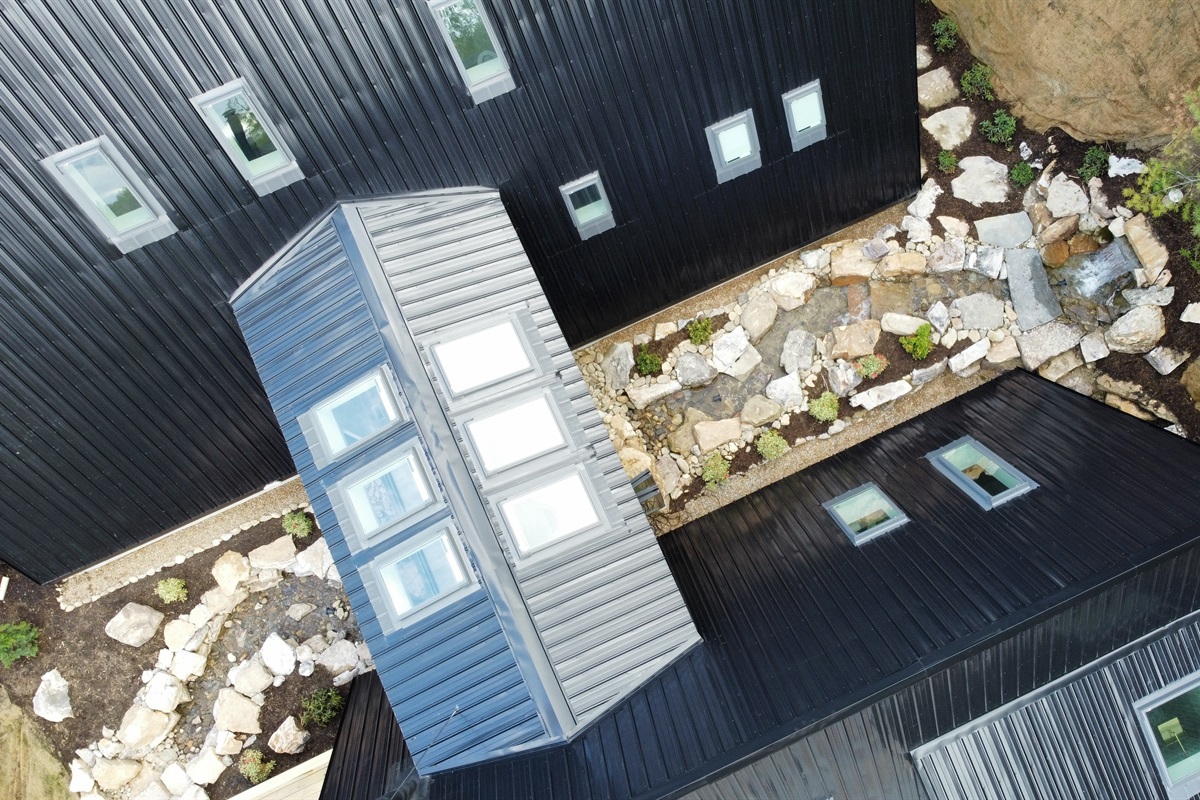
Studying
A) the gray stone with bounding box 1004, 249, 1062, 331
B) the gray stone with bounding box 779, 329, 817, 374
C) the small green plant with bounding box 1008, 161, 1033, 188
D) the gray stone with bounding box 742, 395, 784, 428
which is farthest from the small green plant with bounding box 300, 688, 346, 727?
the small green plant with bounding box 1008, 161, 1033, 188

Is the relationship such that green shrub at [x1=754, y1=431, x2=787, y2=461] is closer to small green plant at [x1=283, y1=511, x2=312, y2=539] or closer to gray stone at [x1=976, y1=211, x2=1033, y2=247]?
gray stone at [x1=976, y1=211, x2=1033, y2=247]

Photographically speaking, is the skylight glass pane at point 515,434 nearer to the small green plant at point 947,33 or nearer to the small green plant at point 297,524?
the small green plant at point 297,524

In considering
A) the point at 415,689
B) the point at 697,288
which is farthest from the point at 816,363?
the point at 415,689

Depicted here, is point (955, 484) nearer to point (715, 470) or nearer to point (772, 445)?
point (772, 445)

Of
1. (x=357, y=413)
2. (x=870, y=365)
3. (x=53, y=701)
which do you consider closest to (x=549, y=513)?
(x=357, y=413)

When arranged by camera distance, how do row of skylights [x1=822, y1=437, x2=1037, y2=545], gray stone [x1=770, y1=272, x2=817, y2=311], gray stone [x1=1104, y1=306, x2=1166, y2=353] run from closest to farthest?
row of skylights [x1=822, y1=437, x2=1037, y2=545] < gray stone [x1=1104, y1=306, x2=1166, y2=353] < gray stone [x1=770, y1=272, x2=817, y2=311]

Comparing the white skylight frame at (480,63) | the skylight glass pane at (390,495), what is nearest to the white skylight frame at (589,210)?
the white skylight frame at (480,63)
